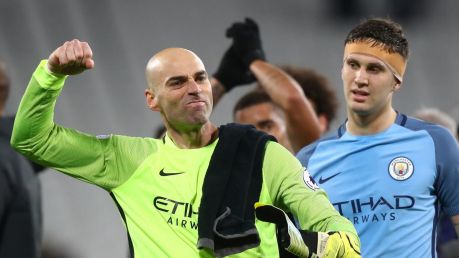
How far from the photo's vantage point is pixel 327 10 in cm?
824

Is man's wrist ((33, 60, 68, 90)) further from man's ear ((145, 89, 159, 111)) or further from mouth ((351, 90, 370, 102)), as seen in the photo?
mouth ((351, 90, 370, 102))

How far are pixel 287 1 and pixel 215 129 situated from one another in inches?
174

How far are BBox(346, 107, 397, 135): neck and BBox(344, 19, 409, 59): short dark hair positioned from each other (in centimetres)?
22

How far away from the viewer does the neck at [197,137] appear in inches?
148

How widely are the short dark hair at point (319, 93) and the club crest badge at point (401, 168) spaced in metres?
1.89

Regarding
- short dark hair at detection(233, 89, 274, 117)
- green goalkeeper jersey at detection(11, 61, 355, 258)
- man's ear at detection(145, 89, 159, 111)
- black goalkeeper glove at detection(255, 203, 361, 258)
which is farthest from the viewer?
short dark hair at detection(233, 89, 274, 117)

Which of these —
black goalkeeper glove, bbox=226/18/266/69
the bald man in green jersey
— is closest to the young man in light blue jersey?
the bald man in green jersey

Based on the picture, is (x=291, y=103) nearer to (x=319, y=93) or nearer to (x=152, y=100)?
(x=319, y=93)

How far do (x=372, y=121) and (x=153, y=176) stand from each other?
96cm

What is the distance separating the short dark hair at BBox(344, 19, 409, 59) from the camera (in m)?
4.27

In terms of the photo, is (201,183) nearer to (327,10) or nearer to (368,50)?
(368,50)

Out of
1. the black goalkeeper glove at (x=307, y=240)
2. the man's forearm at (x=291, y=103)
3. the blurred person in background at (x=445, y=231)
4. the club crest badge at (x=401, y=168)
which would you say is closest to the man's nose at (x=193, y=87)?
the black goalkeeper glove at (x=307, y=240)

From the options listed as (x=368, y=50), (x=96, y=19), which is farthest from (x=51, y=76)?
(x=96, y=19)

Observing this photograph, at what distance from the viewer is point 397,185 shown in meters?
4.16
